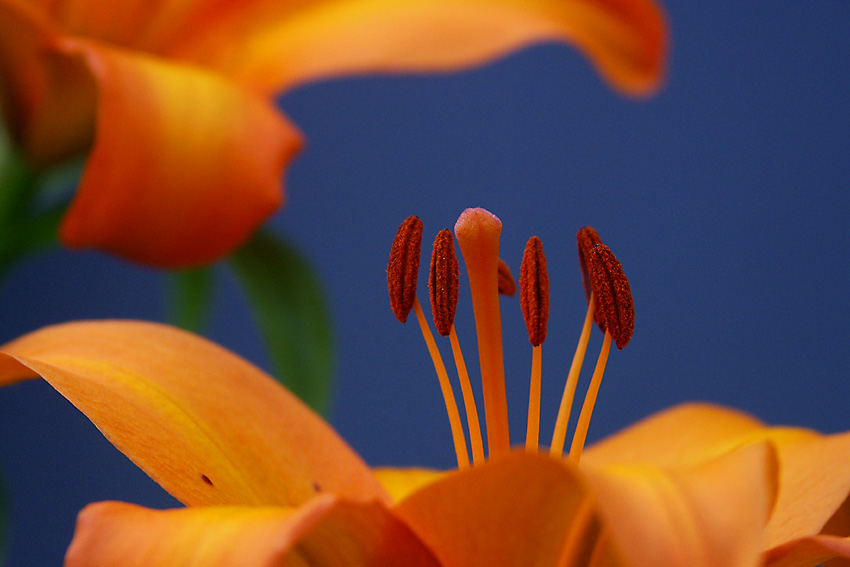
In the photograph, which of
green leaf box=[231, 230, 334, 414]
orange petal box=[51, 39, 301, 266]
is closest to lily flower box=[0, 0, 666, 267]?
orange petal box=[51, 39, 301, 266]

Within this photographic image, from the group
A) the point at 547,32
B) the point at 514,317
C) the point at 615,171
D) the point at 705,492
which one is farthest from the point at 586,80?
the point at 705,492

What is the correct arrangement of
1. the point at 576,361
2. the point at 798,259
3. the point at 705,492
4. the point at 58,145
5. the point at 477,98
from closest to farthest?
the point at 705,492
the point at 576,361
the point at 58,145
the point at 798,259
the point at 477,98

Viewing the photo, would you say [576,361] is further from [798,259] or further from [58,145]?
[798,259]

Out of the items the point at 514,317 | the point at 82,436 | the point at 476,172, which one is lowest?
the point at 82,436

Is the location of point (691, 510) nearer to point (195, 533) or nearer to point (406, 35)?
point (195, 533)

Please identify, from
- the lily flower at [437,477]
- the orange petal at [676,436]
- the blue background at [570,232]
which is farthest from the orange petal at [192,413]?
the blue background at [570,232]

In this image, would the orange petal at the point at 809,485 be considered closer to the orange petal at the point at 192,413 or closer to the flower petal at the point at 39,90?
the orange petal at the point at 192,413

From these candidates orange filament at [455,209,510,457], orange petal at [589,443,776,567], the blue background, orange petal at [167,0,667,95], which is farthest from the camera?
the blue background

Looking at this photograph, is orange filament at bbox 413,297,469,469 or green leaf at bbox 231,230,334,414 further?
green leaf at bbox 231,230,334,414

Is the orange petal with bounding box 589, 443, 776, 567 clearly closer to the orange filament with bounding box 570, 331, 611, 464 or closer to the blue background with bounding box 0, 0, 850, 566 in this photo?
the orange filament with bounding box 570, 331, 611, 464
